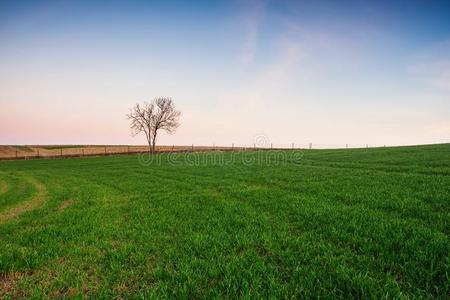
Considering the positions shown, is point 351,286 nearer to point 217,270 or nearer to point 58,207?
point 217,270

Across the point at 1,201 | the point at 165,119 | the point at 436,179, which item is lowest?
the point at 1,201

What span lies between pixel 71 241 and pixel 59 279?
241cm

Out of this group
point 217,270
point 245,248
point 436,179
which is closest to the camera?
point 217,270

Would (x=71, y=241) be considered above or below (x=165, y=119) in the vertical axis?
below

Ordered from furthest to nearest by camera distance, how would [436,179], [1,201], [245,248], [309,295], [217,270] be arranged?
[1,201], [436,179], [245,248], [217,270], [309,295]

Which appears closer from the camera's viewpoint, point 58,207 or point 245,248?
point 245,248

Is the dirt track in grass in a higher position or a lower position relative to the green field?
lower

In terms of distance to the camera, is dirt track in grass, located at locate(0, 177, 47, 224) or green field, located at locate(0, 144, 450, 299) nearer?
green field, located at locate(0, 144, 450, 299)

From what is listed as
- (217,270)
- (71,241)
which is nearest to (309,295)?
(217,270)

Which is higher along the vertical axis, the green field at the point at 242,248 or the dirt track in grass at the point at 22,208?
the green field at the point at 242,248

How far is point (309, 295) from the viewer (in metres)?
4.14

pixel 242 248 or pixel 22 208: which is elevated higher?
pixel 242 248

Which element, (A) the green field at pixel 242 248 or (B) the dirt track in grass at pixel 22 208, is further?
(B) the dirt track in grass at pixel 22 208

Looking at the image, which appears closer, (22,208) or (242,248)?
(242,248)
